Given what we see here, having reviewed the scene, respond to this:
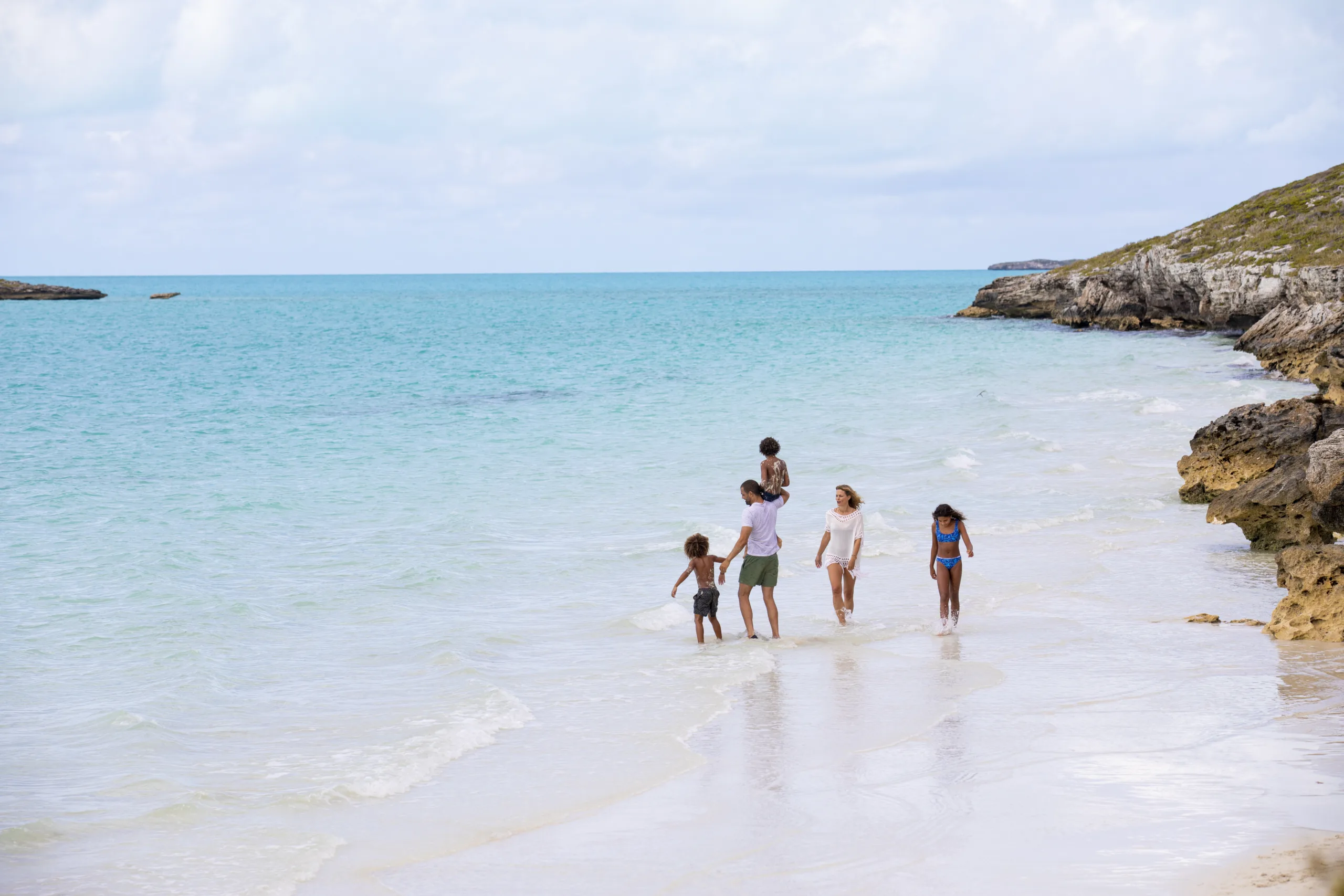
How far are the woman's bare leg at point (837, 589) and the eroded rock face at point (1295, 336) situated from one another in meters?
24.3

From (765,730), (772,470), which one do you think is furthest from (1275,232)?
(765,730)

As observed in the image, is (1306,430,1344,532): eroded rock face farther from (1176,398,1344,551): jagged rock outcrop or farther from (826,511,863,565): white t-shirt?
(826,511,863,565): white t-shirt

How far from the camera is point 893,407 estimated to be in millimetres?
30797

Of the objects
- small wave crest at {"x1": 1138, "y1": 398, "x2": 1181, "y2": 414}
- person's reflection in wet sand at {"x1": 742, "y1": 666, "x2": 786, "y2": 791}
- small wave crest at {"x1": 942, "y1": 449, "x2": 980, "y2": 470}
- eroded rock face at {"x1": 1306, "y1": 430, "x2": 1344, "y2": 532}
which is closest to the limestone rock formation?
small wave crest at {"x1": 1138, "y1": 398, "x2": 1181, "y2": 414}

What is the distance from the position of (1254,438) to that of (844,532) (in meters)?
7.37

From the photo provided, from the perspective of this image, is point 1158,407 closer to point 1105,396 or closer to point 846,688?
point 1105,396

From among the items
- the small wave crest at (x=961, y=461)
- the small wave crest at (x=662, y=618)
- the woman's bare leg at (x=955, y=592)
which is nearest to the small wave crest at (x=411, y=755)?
the small wave crest at (x=662, y=618)

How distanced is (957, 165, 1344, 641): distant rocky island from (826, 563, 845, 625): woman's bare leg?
151 inches

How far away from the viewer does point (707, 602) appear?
10961 mm

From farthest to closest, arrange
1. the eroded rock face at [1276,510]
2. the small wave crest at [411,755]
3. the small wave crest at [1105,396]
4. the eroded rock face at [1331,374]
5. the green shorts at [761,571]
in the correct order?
the small wave crest at [1105,396] → the eroded rock face at [1331,374] → the eroded rock face at [1276,510] → the green shorts at [761,571] → the small wave crest at [411,755]

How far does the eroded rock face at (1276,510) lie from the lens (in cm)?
1274

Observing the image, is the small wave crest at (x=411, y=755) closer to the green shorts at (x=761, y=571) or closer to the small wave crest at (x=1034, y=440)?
the green shorts at (x=761, y=571)

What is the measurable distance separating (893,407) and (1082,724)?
23.0 meters

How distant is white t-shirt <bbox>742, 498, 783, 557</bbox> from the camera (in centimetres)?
1110
